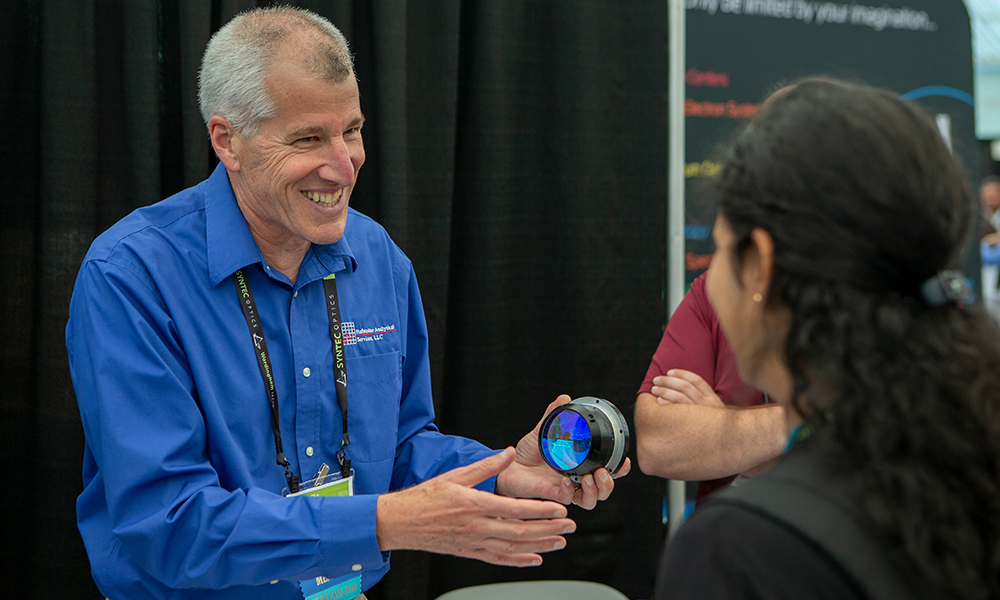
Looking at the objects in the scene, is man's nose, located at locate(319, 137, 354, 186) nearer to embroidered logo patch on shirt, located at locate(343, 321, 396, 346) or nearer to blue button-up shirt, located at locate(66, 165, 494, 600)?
blue button-up shirt, located at locate(66, 165, 494, 600)

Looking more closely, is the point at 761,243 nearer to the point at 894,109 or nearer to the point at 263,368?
the point at 894,109

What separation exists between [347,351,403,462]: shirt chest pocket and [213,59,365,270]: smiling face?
0.30 metres

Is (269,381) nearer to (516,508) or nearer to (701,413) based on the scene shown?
(516,508)

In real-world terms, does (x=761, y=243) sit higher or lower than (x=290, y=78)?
lower

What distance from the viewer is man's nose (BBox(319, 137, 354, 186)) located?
1.62 meters

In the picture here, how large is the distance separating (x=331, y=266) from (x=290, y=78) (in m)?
0.42

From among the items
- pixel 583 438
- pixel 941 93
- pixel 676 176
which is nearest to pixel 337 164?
pixel 583 438

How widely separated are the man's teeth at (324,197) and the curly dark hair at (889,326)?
1069 mm

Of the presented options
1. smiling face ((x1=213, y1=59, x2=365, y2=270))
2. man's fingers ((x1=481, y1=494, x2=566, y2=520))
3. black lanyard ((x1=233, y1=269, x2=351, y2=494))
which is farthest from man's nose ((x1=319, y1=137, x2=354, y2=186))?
man's fingers ((x1=481, y1=494, x2=566, y2=520))

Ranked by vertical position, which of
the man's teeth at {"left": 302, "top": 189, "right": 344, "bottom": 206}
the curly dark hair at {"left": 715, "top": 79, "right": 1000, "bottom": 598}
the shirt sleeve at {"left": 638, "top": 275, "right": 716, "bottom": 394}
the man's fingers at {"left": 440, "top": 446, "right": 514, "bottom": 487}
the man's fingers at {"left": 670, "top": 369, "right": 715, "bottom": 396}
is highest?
the man's teeth at {"left": 302, "top": 189, "right": 344, "bottom": 206}

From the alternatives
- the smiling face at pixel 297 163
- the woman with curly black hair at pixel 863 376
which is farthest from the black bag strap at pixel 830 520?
the smiling face at pixel 297 163

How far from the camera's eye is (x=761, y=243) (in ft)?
2.62

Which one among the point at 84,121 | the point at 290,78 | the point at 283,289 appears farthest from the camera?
the point at 84,121

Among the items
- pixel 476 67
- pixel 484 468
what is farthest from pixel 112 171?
pixel 484 468
